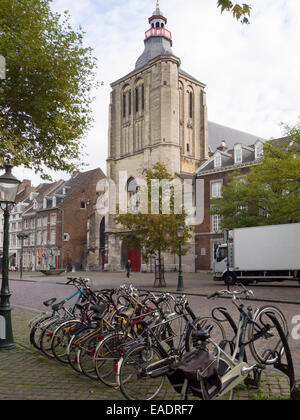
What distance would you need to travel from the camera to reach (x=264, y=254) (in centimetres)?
2155

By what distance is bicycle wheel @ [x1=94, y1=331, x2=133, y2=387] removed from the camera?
4.70 m

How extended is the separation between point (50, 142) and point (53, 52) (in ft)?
9.79

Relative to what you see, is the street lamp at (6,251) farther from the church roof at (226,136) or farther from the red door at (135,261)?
the church roof at (226,136)

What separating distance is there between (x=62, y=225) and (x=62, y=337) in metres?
50.8

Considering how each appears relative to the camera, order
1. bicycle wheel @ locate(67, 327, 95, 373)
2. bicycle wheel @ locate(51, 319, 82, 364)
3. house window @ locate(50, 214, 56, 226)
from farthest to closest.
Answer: house window @ locate(50, 214, 56, 226), bicycle wheel @ locate(51, 319, 82, 364), bicycle wheel @ locate(67, 327, 95, 373)

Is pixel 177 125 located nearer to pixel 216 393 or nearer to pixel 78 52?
pixel 78 52

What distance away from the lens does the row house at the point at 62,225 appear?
55356 millimetres

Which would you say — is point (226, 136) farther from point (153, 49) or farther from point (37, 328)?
point (37, 328)

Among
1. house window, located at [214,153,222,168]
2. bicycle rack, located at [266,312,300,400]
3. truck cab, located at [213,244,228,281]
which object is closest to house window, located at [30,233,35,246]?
house window, located at [214,153,222,168]

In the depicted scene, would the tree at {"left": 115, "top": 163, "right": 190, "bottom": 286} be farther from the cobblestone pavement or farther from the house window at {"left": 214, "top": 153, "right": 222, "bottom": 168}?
the house window at {"left": 214, "top": 153, "right": 222, "bottom": 168}

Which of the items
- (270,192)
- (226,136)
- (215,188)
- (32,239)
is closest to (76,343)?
(270,192)

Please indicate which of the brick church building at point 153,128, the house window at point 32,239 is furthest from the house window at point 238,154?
the house window at point 32,239

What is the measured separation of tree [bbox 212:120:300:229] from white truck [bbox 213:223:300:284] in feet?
3.35
